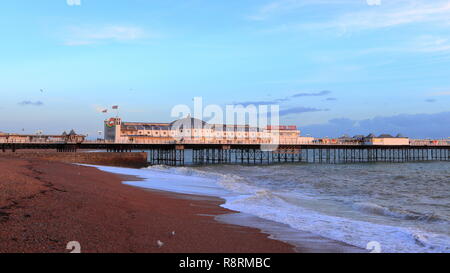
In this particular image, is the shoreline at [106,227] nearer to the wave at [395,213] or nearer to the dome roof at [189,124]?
the wave at [395,213]

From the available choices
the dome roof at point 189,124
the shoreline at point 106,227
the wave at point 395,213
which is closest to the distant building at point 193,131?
the dome roof at point 189,124

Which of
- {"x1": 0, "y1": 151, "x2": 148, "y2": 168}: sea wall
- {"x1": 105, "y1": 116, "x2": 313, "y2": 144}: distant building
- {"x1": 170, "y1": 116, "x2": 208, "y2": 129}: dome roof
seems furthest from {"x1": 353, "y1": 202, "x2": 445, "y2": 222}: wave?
{"x1": 170, "y1": 116, "x2": 208, "y2": 129}: dome roof

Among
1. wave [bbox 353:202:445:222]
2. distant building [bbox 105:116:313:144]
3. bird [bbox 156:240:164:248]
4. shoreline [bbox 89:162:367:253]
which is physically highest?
distant building [bbox 105:116:313:144]

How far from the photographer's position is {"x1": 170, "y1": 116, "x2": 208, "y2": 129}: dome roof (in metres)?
81.1

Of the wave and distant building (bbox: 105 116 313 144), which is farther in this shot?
distant building (bbox: 105 116 313 144)

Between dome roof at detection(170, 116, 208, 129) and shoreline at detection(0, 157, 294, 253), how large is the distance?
69943 mm

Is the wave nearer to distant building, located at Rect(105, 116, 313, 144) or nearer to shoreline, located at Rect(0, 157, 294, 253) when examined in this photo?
shoreline, located at Rect(0, 157, 294, 253)

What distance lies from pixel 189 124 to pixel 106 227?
74795 mm

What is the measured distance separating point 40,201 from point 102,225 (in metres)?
2.39

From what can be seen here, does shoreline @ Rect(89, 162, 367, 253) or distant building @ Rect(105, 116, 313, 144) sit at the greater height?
distant building @ Rect(105, 116, 313, 144)
